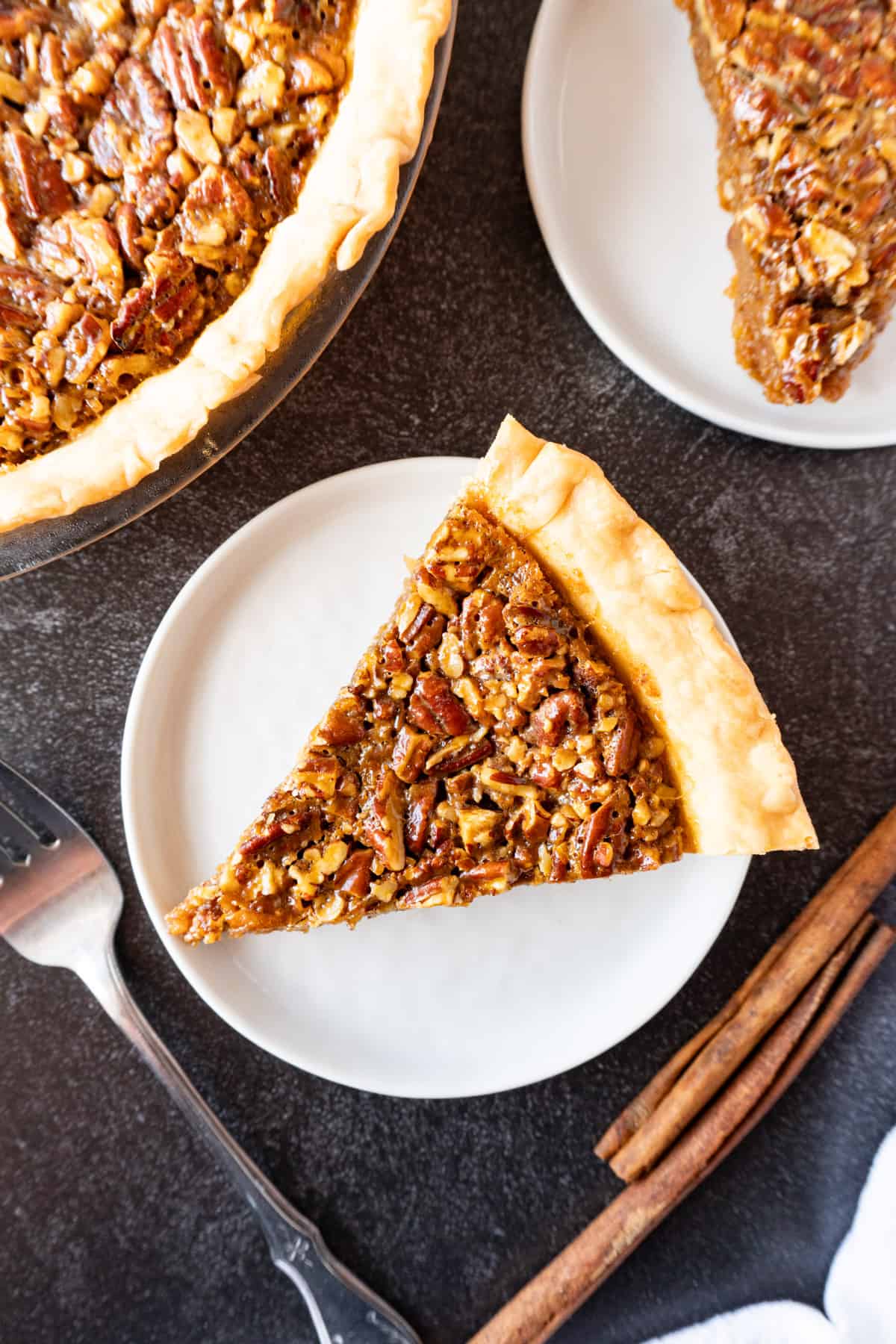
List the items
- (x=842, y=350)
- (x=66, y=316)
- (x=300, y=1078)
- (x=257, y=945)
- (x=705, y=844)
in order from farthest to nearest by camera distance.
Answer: (x=300, y=1078)
(x=257, y=945)
(x=842, y=350)
(x=705, y=844)
(x=66, y=316)

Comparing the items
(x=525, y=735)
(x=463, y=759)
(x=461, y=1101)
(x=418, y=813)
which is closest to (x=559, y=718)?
(x=525, y=735)

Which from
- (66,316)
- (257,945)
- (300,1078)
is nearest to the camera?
(66,316)

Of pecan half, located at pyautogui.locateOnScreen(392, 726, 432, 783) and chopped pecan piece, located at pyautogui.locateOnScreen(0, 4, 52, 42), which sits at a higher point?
chopped pecan piece, located at pyautogui.locateOnScreen(0, 4, 52, 42)

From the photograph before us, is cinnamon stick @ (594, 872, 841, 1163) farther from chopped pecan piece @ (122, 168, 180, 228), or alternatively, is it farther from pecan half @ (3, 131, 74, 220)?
pecan half @ (3, 131, 74, 220)

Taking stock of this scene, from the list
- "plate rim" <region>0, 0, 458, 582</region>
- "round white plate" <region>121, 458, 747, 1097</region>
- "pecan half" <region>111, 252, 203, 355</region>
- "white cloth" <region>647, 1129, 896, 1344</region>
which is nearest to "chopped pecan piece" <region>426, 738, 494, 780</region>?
"round white plate" <region>121, 458, 747, 1097</region>

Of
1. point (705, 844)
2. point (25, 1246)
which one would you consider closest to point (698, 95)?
point (705, 844)

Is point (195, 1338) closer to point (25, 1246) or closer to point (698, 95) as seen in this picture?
point (25, 1246)

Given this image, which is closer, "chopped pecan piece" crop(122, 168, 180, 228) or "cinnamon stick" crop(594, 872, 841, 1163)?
"chopped pecan piece" crop(122, 168, 180, 228)
